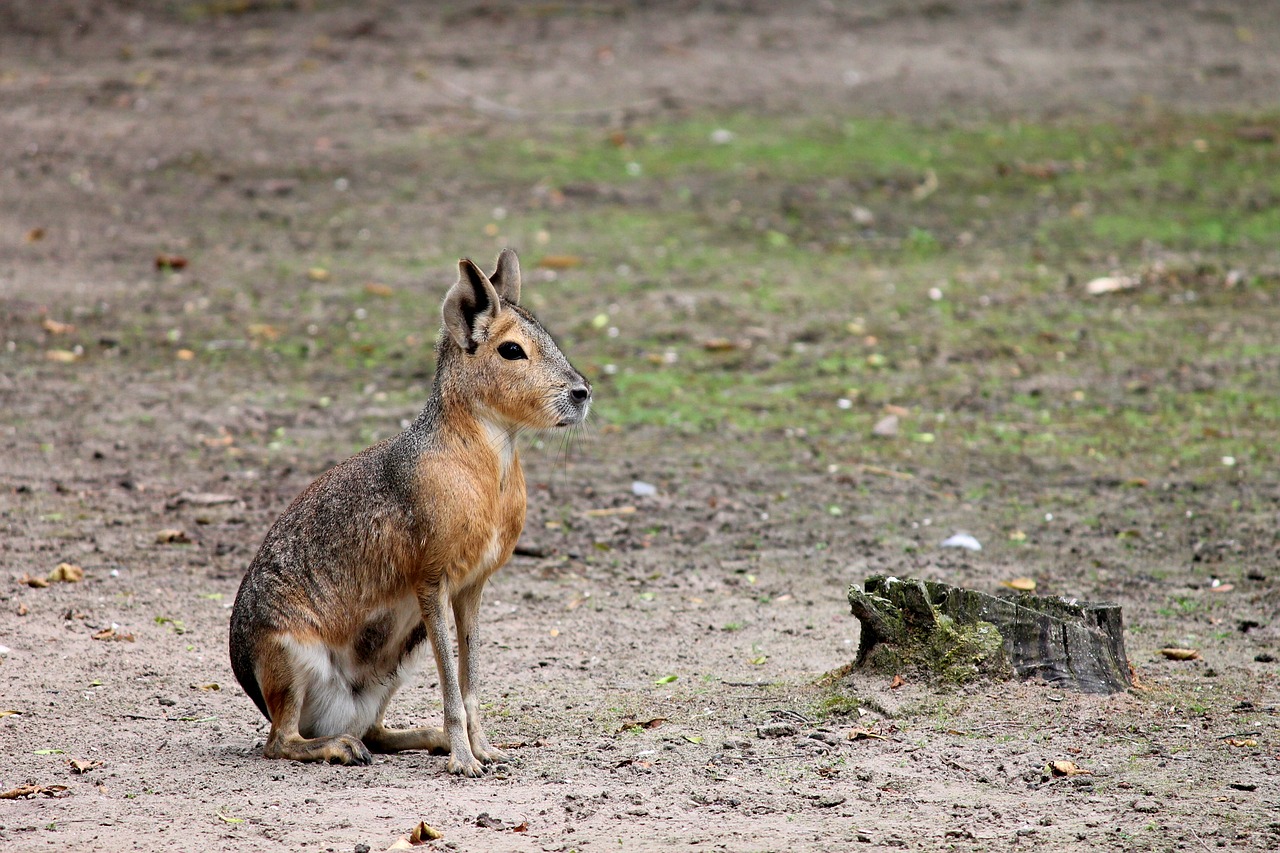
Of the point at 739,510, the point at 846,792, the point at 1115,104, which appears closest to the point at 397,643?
the point at 846,792

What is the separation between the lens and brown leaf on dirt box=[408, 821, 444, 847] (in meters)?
3.79

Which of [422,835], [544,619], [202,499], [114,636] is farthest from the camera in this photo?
[202,499]

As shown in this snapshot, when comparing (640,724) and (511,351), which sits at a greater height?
(511,351)

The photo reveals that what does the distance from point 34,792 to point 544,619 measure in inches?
89.3

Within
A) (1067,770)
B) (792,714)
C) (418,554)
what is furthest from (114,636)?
(1067,770)

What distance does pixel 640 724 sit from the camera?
15.7 feet

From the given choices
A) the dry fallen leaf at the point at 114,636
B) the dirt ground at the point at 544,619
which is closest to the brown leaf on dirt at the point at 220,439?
the dirt ground at the point at 544,619

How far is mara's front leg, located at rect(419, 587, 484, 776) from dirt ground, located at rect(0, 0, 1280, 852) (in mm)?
108

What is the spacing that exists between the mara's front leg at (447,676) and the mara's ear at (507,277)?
962mm

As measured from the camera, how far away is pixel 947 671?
4867mm

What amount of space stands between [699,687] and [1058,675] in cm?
120

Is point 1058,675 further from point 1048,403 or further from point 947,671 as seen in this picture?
point 1048,403

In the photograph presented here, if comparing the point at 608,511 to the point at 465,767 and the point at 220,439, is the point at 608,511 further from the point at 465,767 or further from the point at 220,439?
the point at 465,767

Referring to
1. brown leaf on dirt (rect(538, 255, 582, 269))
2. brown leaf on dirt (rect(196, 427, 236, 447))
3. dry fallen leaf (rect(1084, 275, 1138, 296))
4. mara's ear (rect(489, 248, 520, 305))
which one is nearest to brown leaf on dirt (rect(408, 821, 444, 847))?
mara's ear (rect(489, 248, 520, 305))
